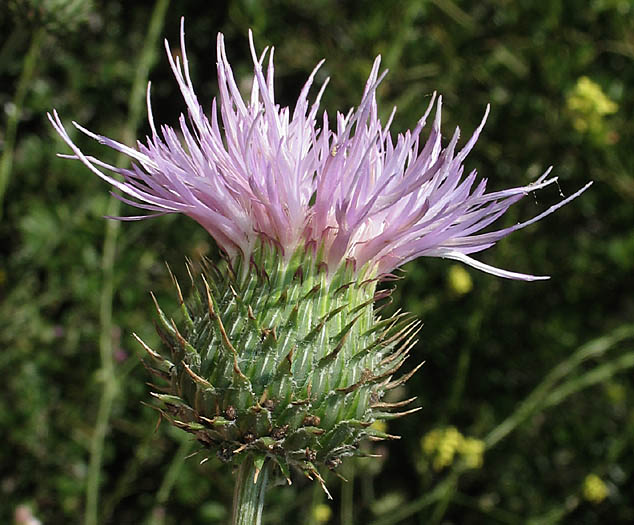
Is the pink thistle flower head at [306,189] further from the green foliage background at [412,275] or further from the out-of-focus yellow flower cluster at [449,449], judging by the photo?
the green foliage background at [412,275]

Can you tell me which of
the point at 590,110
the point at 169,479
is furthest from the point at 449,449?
the point at 590,110

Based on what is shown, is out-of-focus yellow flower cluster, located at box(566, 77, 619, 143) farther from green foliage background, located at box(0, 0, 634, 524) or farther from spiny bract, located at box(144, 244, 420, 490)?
spiny bract, located at box(144, 244, 420, 490)

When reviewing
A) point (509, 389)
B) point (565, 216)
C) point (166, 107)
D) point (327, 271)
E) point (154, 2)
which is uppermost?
point (154, 2)

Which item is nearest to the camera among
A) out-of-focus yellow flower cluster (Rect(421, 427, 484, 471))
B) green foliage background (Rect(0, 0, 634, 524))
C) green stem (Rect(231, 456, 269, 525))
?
green stem (Rect(231, 456, 269, 525))

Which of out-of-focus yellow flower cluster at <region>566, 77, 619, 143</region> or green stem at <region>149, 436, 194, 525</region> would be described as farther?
out-of-focus yellow flower cluster at <region>566, 77, 619, 143</region>

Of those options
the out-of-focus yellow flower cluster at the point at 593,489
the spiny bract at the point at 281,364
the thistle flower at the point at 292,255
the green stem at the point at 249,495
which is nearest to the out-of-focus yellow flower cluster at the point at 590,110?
the out-of-focus yellow flower cluster at the point at 593,489

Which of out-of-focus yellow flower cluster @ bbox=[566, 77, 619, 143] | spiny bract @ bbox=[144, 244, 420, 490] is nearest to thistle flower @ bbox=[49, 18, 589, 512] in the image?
spiny bract @ bbox=[144, 244, 420, 490]

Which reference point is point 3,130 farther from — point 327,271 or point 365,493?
point 327,271

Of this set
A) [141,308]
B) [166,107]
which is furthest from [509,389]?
[166,107]
